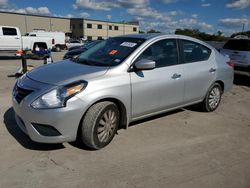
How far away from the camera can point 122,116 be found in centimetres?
434

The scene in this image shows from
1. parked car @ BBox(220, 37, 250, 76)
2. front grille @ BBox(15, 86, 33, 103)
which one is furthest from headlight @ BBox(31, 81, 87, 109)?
parked car @ BBox(220, 37, 250, 76)

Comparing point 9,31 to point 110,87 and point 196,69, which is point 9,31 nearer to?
point 196,69

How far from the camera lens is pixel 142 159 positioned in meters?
3.87

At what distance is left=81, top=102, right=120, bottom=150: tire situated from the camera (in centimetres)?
382

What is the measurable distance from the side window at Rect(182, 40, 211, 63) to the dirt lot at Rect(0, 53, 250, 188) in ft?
4.11

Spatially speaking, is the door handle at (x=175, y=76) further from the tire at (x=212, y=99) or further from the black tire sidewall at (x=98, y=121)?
the black tire sidewall at (x=98, y=121)

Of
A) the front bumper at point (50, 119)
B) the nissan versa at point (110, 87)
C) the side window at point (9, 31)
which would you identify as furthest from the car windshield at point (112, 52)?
the side window at point (9, 31)

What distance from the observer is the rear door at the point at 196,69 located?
5246 millimetres

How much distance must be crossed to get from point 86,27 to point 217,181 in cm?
7781

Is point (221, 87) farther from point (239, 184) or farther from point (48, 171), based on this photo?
point (48, 171)

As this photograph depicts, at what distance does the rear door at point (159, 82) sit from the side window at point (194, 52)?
264 mm

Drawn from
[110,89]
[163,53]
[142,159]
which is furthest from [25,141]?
[163,53]

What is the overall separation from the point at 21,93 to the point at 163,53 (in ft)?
7.94

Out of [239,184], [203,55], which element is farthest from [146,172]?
[203,55]
